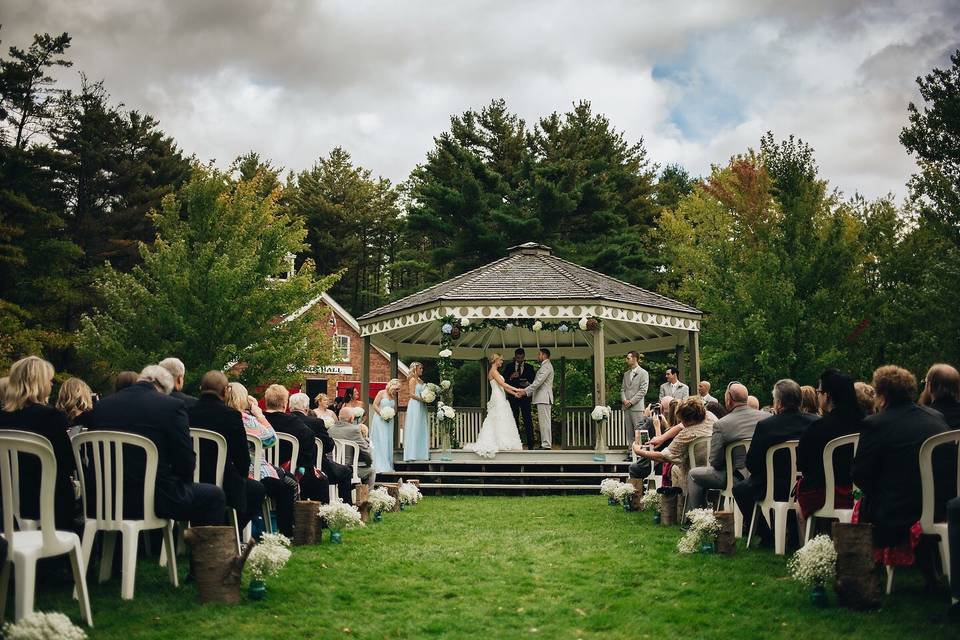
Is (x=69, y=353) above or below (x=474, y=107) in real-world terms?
below

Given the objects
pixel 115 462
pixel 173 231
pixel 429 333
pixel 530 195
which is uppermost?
pixel 530 195

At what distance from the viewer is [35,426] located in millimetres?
5117

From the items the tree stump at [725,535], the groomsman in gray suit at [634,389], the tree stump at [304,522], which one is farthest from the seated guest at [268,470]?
the groomsman in gray suit at [634,389]

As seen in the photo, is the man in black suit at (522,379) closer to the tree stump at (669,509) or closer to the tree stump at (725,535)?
the tree stump at (669,509)

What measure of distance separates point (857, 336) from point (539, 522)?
18.7 m

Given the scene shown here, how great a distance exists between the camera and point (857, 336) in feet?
84.3

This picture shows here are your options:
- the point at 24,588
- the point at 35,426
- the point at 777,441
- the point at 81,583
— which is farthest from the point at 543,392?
the point at 24,588

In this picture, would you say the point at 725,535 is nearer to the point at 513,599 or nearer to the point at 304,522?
the point at 513,599

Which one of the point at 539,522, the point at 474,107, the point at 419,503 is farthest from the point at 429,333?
the point at 474,107

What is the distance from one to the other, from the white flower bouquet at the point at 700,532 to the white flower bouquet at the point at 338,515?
322 cm

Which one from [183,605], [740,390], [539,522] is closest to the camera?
[183,605]

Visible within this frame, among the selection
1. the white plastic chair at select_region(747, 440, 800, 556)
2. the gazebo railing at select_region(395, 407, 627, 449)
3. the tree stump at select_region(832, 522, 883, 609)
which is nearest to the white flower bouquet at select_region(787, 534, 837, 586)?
the tree stump at select_region(832, 522, 883, 609)

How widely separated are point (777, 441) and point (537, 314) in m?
9.73

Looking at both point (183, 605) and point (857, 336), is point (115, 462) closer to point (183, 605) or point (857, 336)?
point (183, 605)
